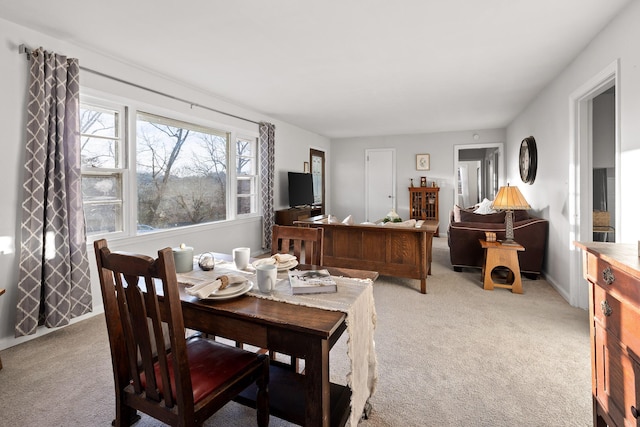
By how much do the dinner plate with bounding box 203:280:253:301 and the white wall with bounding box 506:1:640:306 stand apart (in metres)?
2.46

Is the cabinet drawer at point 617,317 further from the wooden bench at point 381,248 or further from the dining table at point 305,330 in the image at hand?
the wooden bench at point 381,248

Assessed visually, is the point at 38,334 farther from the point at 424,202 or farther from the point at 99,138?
the point at 424,202

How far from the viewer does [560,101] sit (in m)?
3.44

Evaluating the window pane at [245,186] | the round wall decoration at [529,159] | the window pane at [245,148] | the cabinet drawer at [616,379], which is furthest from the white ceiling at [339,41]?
the cabinet drawer at [616,379]

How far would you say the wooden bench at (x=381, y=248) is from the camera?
349cm

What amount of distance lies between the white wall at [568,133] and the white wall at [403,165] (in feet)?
5.38

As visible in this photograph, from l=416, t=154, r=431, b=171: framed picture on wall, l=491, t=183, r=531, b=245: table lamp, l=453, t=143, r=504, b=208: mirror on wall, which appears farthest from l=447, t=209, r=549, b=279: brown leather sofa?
l=416, t=154, r=431, b=171: framed picture on wall

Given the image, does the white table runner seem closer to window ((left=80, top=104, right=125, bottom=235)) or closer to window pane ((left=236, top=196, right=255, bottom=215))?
window ((left=80, top=104, right=125, bottom=235))

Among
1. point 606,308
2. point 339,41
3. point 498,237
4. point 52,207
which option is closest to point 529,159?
point 498,237

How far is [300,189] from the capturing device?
20.3 feet

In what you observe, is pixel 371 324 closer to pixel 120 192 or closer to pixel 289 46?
pixel 289 46

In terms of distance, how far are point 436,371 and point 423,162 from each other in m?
5.97

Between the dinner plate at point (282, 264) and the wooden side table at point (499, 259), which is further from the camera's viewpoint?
the wooden side table at point (499, 259)

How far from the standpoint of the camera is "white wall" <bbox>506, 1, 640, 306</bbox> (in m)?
2.11
